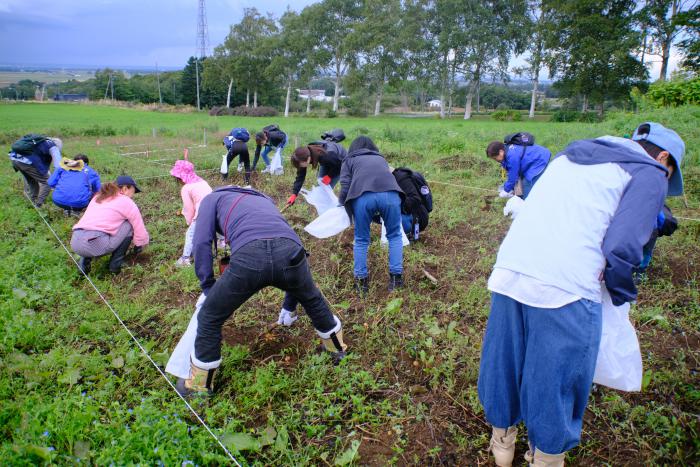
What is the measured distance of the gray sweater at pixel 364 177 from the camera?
4055 mm

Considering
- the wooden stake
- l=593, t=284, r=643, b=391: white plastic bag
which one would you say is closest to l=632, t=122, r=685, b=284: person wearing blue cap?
l=593, t=284, r=643, b=391: white plastic bag

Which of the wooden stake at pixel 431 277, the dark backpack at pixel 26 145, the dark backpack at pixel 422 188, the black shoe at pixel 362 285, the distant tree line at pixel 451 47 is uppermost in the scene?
the distant tree line at pixel 451 47

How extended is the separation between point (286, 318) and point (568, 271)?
2.45m

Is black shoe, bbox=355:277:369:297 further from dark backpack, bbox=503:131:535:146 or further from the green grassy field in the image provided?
dark backpack, bbox=503:131:535:146

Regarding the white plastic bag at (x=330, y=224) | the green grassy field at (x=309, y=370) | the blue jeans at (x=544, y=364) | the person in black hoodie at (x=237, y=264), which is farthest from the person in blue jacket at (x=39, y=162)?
the blue jeans at (x=544, y=364)

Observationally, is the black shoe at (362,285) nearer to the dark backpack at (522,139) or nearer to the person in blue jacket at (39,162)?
the dark backpack at (522,139)

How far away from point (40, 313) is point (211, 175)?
6.51 metres

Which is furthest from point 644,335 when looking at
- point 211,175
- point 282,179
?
point 211,175

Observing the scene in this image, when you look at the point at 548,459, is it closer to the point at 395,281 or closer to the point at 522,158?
the point at 395,281

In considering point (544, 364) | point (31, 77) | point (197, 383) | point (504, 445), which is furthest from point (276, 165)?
point (31, 77)

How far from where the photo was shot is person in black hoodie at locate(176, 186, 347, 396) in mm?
2682

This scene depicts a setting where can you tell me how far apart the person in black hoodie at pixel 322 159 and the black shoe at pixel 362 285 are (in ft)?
4.27

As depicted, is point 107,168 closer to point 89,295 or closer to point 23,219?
point 23,219

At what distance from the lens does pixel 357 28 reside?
34.7m
